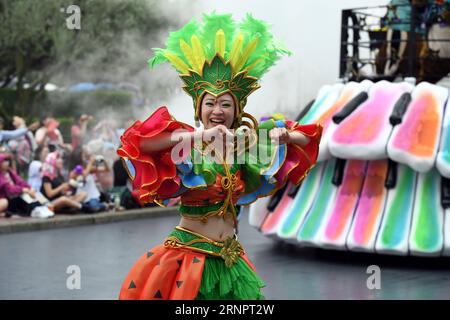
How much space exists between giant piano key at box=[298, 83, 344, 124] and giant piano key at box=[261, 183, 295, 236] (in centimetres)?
73

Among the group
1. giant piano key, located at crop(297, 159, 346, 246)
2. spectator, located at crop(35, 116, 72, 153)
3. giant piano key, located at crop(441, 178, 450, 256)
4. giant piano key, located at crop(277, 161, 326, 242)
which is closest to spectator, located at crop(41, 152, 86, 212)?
spectator, located at crop(35, 116, 72, 153)

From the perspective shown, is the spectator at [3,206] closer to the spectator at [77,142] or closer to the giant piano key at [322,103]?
the spectator at [77,142]

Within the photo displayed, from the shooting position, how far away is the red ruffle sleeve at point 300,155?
15.7 ft

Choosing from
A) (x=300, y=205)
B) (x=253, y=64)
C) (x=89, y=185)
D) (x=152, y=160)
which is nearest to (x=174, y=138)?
(x=152, y=160)

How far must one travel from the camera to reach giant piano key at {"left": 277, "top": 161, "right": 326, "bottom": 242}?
31.7ft

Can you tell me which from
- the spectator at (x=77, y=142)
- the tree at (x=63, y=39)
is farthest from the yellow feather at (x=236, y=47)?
the tree at (x=63, y=39)

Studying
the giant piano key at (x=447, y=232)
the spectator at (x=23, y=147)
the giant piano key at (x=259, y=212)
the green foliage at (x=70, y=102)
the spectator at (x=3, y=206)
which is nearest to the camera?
the giant piano key at (x=447, y=232)

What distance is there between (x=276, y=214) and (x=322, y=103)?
1.27m

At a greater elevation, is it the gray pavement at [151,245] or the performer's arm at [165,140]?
the performer's arm at [165,140]

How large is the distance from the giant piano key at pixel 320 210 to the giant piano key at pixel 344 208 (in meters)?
0.04

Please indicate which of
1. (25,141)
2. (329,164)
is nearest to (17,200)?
(25,141)

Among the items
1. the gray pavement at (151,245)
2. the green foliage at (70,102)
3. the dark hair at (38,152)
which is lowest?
the gray pavement at (151,245)

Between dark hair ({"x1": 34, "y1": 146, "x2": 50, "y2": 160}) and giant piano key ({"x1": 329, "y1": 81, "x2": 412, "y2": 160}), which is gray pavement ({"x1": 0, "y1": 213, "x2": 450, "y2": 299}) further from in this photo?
dark hair ({"x1": 34, "y1": 146, "x2": 50, "y2": 160})

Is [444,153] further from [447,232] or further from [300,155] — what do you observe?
[300,155]
